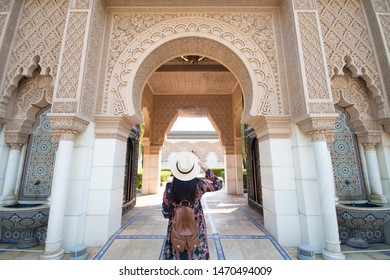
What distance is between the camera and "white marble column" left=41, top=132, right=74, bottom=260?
6.31 feet

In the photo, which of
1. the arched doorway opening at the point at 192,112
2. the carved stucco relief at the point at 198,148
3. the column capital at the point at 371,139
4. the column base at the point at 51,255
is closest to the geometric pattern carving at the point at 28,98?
the column base at the point at 51,255

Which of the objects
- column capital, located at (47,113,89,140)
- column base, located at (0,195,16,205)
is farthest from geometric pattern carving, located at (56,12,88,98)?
column base, located at (0,195,16,205)

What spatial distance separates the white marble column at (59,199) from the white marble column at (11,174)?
109 cm

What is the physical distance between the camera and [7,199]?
2.44m

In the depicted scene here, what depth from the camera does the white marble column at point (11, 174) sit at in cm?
247

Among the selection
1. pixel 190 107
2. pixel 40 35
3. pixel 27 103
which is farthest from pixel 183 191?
pixel 190 107

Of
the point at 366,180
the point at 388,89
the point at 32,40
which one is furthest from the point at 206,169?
the point at 32,40

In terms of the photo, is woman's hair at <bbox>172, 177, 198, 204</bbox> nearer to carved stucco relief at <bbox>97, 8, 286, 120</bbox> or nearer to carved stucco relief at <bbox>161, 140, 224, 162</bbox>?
carved stucco relief at <bbox>97, 8, 286, 120</bbox>

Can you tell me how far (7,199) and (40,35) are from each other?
98.2 inches

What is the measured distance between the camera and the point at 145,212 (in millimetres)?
3762

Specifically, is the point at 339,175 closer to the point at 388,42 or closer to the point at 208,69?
the point at 388,42

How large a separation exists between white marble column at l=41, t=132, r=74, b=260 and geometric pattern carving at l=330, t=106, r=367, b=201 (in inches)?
149

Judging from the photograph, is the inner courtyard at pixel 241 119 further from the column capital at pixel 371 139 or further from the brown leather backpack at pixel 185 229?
the brown leather backpack at pixel 185 229

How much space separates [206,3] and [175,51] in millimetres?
882
